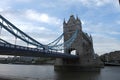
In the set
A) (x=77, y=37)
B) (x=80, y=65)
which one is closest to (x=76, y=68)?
(x=80, y=65)

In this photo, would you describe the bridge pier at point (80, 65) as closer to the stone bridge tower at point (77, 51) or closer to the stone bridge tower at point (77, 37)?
the stone bridge tower at point (77, 51)

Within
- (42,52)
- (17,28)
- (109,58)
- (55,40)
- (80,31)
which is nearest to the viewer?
(17,28)

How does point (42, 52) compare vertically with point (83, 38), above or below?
below

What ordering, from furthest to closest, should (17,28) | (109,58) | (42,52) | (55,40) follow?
(109,58) < (55,40) < (42,52) < (17,28)

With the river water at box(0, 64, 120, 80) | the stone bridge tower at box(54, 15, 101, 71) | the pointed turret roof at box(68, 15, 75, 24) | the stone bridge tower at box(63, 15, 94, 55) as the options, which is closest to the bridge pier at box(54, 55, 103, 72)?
the stone bridge tower at box(54, 15, 101, 71)

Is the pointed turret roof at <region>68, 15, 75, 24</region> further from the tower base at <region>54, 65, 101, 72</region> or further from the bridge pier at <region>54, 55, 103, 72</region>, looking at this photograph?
the tower base at <region>54, 65, 101, 72</region>

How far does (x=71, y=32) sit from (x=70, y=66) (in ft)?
32.2

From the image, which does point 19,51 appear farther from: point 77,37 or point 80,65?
point 77,37

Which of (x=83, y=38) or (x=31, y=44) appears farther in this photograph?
(x=83, y=38)

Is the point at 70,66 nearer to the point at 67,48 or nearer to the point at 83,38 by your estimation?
the point at 67,48

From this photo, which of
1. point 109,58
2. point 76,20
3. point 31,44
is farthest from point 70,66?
point 109,58

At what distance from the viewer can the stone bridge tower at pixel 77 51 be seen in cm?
5207

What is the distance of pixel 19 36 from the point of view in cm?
3269

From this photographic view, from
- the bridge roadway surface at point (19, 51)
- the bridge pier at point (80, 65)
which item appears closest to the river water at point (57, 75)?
the bridge pier at point (80, 65)
